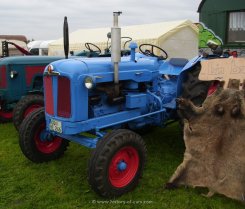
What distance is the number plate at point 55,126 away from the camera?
339cm

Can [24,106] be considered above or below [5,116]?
above

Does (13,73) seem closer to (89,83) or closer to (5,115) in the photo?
(5,115)

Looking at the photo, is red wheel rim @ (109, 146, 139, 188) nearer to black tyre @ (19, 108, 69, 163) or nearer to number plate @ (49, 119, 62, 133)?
number plate @ (49, 119, 62, 133)

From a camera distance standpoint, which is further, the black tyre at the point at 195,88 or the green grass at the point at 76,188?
the black tyre at the point at 195,88

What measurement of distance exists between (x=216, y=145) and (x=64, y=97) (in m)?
1.54

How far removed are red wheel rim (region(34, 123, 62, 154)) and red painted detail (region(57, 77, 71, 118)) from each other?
65 centimetres

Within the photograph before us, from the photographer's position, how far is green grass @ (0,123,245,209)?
3125mm

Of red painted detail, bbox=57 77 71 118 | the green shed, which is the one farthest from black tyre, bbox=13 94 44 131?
the green shed

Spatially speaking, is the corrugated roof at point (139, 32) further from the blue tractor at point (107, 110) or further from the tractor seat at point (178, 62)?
the blue tractor at point (107, 110)

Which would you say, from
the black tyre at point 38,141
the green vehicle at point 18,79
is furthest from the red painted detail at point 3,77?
the black tyre at point 38,141

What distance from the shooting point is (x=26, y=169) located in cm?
393

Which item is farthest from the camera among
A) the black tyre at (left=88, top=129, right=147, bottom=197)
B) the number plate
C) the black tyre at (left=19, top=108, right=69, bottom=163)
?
the black tyre at (left=19, top=108, right=69, bottom=163)

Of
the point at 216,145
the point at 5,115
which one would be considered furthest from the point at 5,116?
the point at 216,145

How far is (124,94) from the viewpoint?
3.72 metres
